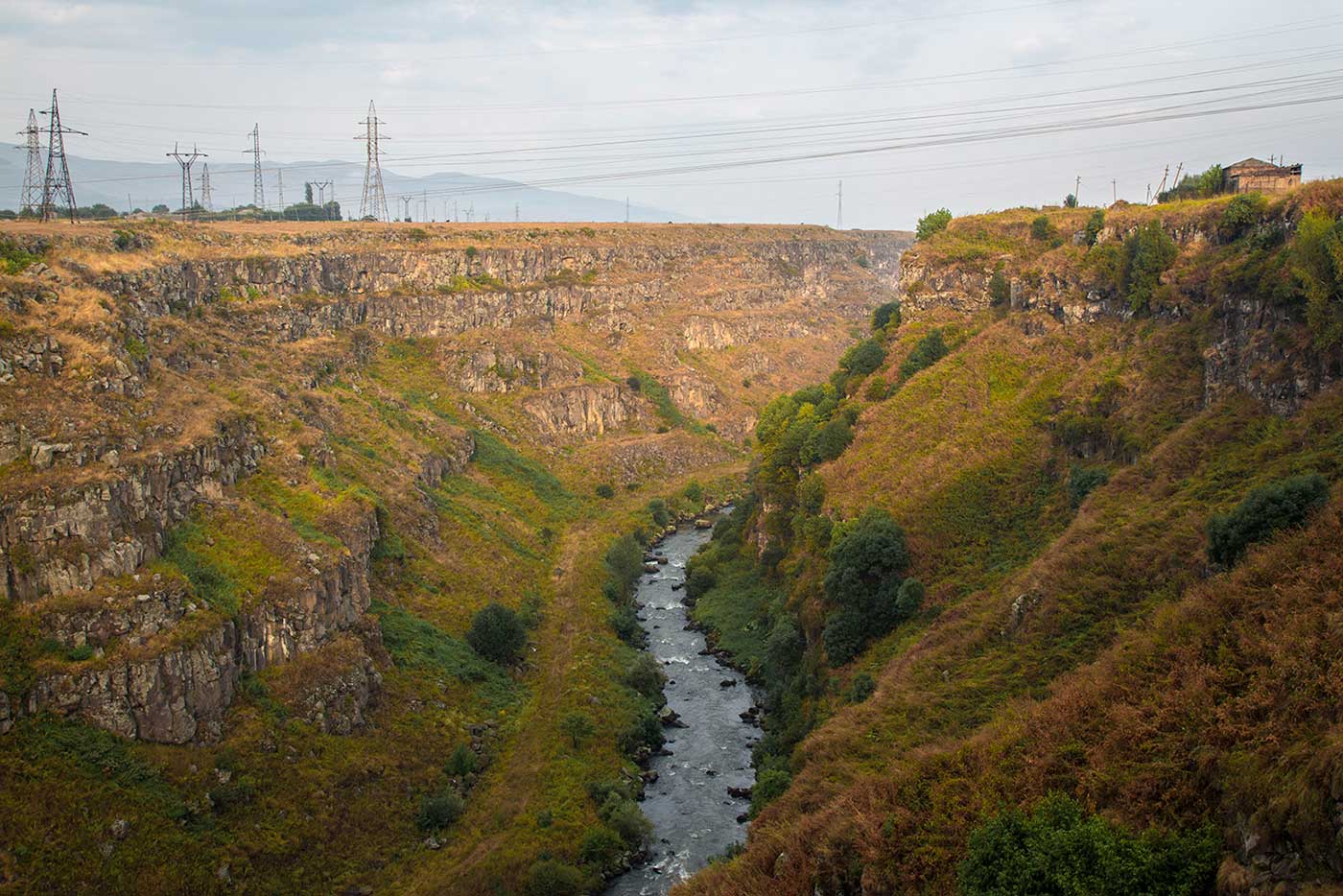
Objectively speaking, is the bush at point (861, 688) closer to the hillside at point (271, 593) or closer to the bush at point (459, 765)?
the hillside at point (271, 593)

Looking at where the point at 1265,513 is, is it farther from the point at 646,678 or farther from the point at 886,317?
the point at 886,317

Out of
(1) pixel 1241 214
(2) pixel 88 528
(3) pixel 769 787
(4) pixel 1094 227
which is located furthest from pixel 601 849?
(4) pixel 1094 227

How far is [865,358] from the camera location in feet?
255

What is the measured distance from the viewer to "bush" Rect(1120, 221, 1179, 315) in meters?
56.8

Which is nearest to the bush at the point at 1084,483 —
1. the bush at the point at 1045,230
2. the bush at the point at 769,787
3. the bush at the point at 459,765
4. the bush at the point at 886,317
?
the bush at the point at 769,787

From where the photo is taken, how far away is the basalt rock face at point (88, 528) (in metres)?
42.8

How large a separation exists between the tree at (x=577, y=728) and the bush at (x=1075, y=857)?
29.2 m

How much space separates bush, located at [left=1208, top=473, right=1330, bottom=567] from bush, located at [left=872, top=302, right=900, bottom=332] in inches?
1924

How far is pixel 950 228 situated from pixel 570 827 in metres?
56.4

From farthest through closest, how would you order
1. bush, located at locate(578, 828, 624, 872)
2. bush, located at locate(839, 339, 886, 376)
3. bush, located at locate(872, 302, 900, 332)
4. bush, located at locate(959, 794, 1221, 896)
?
bush, located at locate(872, 302, 900, 332), bush, located at locate(839, 339, 886, 376), bush, located at locate(578, 828, 624, 872), bush, located at locate(959, 794, 1221, 896)

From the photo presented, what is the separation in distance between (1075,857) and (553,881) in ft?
77.1

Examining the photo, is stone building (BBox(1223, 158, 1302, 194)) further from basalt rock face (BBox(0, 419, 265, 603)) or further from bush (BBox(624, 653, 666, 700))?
basalt rock face (BBox(0, 419, 265, 603))

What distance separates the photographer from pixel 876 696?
44125 mm

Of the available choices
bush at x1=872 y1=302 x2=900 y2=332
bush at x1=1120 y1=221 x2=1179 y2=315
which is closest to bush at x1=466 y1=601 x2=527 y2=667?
bush at x1=872 y1=302 x2=900 y2=332
